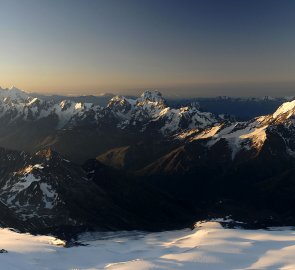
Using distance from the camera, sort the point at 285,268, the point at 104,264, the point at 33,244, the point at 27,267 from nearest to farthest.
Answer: the point at 27,267 < the point at 285,268 < the point at 104,264 < the point at 33,244

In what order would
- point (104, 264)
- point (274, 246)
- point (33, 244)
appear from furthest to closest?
point (274, 246), point (33, 244), point (104, 264)

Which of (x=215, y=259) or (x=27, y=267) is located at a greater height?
(x=27, y=267)

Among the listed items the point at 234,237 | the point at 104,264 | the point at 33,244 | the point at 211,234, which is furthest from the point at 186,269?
the point at 211,234

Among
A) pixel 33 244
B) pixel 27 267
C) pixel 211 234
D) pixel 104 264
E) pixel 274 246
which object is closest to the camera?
pixel 27 267

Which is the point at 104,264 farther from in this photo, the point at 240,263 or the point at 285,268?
the point at 285,268

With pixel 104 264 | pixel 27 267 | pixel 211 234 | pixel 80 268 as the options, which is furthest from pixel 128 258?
pixel 211 234

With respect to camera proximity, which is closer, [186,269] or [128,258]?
[186,269]

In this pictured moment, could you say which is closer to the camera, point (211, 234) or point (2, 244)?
point (2, 244)

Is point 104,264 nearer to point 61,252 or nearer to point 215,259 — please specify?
point 61,252

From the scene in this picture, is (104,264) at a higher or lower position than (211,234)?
higher
